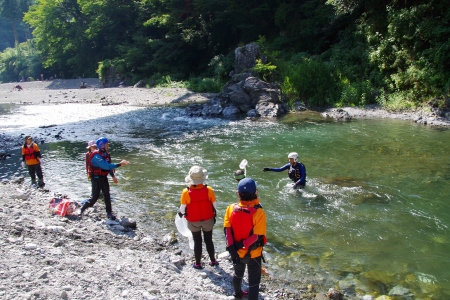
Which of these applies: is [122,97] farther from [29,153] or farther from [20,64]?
[20,64]

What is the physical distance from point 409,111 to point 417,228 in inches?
623

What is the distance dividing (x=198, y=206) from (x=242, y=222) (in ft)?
4.33

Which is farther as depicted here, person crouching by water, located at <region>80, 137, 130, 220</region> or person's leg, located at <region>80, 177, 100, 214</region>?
person's leg, located at <region>80, 177, 100, 214</region>

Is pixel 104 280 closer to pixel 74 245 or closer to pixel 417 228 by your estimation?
pixel 74 245

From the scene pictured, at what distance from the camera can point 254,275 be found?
5.08 m

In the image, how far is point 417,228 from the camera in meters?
8.13

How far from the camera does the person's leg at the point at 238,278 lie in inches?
205

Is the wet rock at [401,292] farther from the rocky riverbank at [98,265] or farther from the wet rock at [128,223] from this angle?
the wet rock at [128,223]

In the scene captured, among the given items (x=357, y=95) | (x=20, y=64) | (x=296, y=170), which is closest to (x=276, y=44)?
(x=357, y=95)

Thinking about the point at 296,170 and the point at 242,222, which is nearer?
the point at 242,222

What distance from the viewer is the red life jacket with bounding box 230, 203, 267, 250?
15.9 feet

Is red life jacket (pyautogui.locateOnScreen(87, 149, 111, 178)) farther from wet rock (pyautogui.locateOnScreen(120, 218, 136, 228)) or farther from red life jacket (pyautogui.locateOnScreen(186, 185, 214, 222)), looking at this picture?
red life jacket (pyautogui.locateOnScreen(186, 185, 214, 222))

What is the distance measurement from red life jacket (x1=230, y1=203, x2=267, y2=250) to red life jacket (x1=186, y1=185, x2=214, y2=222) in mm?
1177

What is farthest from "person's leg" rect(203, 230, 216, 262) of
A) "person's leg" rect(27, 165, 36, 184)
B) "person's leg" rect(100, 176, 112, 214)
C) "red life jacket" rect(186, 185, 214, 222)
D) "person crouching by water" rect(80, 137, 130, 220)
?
"person's leg" rect(27, 165, 36, 184)
